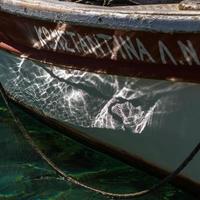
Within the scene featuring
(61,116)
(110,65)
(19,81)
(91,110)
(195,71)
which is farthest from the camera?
(19,81)

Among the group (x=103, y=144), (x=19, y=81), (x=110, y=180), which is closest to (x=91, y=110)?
(x=103, y=144)

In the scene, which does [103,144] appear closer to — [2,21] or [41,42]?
[41,42]

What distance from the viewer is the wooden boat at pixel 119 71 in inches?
138

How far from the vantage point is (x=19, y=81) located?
4.99 m

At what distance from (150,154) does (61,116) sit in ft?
2.97

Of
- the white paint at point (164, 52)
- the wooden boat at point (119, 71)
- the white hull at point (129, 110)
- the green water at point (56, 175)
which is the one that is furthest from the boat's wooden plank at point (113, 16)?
the green water at point (56, 175)

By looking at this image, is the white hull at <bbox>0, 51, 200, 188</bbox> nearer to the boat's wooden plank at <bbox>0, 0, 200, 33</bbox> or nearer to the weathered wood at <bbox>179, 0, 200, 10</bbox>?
the boat's wooden plank at <bbox>0, 0, 200, 33</bbox>

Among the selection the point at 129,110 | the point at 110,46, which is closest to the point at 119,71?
the point at 110,46

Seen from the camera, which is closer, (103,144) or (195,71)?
(195,71)

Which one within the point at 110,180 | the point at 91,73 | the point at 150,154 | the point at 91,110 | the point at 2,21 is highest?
the point at 2,21

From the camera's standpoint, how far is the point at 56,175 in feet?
15.2

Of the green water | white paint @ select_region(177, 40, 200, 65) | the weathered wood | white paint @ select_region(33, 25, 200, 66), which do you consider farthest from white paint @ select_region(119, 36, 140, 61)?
the green water

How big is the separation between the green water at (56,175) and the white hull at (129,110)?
0.34m

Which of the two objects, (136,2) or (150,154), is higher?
(136,2)
